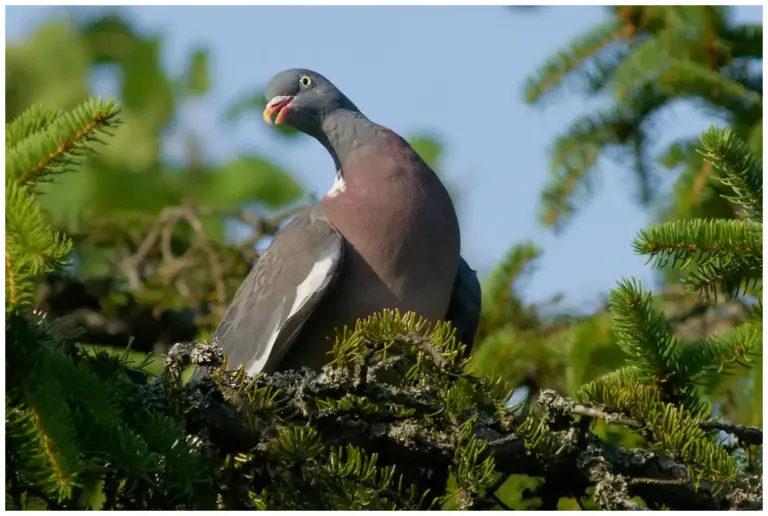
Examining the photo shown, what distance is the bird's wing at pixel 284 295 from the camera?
3541 millimetres

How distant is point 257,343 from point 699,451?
1478mm

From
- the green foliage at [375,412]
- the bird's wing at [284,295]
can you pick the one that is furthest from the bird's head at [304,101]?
the green foliage at [375,412]

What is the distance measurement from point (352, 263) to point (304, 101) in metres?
0.78

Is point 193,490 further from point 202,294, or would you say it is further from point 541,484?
point 202,294

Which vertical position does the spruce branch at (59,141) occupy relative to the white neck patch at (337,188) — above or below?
below

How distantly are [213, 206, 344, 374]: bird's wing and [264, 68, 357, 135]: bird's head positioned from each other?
1.33ft

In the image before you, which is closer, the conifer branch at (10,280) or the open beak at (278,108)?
the conifer branch at (10,280)

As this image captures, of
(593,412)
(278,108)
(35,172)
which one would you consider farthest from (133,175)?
(593,412)

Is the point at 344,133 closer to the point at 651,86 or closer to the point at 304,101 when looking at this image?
the point at 304,101

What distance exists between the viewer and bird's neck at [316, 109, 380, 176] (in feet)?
12.9

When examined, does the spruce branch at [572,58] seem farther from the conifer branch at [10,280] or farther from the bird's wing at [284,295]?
the conifer branch at [10,280]

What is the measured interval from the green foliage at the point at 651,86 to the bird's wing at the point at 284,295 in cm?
118

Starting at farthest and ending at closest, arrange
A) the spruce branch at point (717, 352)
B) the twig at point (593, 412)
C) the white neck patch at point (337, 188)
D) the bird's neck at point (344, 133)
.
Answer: the bird's neck at point (344, 133) → the white neck patch at point (337, 188) → the spruce branch at point (717, 352) → the twig at point (593, 412)

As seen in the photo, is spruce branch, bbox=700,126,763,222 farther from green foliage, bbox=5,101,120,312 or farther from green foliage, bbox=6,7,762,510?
green foliage, bbox=5,101,120,312
